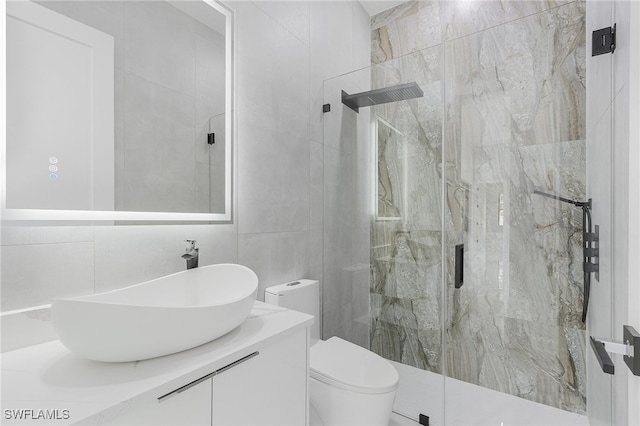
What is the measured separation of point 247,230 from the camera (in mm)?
1517

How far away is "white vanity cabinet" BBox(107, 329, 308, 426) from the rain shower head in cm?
139

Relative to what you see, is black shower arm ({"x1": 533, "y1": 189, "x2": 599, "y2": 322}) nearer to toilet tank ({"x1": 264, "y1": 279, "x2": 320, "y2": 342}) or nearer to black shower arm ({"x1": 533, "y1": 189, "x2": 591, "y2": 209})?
black shower arm ({"x1": 533, "y1": 189, "x2": 591, "y2": 209})

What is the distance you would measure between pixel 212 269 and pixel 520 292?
4.79ft

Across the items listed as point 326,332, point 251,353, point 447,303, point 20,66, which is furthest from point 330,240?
point 20,66

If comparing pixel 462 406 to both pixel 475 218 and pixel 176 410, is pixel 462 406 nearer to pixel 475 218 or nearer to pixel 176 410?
pixel 475 218

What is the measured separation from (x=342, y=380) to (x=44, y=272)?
Result: 3.83ft

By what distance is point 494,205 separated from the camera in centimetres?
158

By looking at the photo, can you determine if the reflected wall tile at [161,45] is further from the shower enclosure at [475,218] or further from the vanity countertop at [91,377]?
the shower enclosure at [475,218]

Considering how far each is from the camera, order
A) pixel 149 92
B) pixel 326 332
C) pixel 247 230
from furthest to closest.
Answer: pixel 326 332
pixel 247 230
pixel 149 92

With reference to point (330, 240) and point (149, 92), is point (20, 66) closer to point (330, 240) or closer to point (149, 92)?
point (149, 92)

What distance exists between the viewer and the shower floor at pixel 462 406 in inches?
61.7

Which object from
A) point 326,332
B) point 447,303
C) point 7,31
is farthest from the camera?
point 326,332

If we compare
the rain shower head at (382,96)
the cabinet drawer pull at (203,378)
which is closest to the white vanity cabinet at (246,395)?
the cabinet drawer pull at (203,378)

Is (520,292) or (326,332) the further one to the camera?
(326,332)
